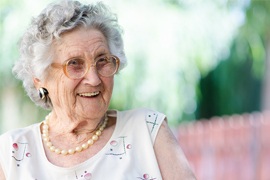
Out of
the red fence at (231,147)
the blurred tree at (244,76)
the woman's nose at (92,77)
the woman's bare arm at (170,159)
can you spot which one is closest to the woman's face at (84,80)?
the woman's nose at (92,77)

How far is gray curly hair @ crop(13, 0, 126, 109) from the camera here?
3.17 m

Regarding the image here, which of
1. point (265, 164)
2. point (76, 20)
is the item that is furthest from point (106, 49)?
point (265, 164)

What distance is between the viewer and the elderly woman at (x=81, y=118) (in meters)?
3.17

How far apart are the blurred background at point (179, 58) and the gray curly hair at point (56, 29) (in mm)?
4793

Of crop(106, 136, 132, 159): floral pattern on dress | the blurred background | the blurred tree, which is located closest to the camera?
crop(106, 136, 132, 159): floral pattern on dress

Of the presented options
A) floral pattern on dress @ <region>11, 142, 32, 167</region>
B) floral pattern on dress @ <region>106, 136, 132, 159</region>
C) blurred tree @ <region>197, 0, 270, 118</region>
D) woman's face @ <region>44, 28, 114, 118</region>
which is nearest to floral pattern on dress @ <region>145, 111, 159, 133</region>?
floral pattern on dress @ <region>106, 136, 132, 159</region>

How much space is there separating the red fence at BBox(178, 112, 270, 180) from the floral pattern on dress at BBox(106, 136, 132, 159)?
4690 mm

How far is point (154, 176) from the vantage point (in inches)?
126

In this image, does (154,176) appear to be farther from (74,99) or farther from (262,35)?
(262,35)

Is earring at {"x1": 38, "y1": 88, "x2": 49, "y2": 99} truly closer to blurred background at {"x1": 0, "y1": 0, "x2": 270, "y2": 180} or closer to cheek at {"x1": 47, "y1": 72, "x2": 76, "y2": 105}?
cheek at {"x1": 47, "y1": 72, "x2": 76, "y2": 105}

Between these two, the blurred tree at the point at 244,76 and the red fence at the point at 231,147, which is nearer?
the red fence at the point at 231,147

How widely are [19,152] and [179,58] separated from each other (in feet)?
24.6

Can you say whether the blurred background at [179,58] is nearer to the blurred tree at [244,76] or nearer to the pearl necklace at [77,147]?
A: the blurred tree at [244,76]

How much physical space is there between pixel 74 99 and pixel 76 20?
306 mm
